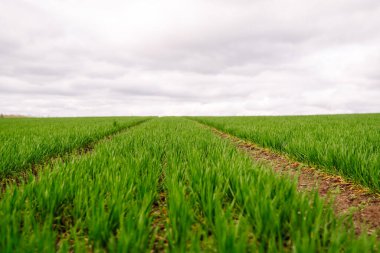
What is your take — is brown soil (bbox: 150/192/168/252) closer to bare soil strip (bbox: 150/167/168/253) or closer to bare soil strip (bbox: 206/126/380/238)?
bare soil strip (bbox: 150/167/168/253)

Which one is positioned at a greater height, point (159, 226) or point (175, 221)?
point (175, 221)

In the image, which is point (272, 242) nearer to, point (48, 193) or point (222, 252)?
point (222, 252)

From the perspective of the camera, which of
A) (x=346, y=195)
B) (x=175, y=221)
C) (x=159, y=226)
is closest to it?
(x=175, y=221)

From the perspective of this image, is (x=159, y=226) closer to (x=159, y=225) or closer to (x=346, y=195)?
(x=159, y=225)

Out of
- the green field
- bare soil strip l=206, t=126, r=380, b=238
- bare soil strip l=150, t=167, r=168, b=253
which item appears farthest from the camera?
bare soil strip l=206, t=126, r=380, b=238

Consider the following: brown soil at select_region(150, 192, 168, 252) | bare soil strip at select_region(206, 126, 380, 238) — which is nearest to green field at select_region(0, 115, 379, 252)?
brown soil at select_region(150, 192, 168, 252)

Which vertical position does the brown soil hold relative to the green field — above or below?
below

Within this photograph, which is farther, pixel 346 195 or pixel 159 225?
pixel 346 195

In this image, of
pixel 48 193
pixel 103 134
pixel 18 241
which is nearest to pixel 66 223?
pixel 48 193

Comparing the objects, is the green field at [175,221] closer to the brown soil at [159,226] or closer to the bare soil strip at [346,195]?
the brown soil at [159,226]

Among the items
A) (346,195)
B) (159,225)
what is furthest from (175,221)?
(346,195)

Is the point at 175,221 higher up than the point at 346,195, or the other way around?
the point at 175,221

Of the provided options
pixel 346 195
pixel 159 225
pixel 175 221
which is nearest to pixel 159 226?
pixel 159 225

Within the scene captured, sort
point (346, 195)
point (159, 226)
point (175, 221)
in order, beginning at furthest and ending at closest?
1. point (346, 195)
2. point (159, 226)
3. point (175, 221)
